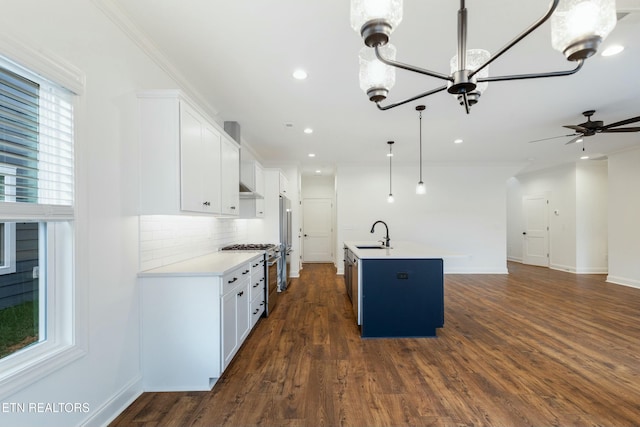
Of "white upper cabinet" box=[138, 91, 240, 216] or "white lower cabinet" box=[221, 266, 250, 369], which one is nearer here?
"white upper cabinet" box=[138, 91, 240, 216]

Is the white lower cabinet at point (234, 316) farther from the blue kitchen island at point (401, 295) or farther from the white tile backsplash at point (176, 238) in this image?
the blue kitchen island at point (401, 295)

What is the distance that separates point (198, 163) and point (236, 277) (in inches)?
42.8

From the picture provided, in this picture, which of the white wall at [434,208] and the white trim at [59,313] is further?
the white wall at [434,208]

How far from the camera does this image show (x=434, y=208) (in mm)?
7070

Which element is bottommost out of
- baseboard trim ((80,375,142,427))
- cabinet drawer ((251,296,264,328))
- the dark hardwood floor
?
the dark hardwood floor

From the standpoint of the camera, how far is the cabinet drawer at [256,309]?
10.6 feet

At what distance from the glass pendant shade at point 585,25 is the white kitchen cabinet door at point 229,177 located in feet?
9.34

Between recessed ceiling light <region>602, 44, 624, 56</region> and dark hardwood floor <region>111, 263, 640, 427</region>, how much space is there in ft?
8.89

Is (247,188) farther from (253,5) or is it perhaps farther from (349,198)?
(349,198)

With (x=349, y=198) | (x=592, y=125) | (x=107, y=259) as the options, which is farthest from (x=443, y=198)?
(x=107, y=259)

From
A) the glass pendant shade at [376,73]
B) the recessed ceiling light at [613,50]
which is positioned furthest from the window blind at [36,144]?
the recessed ceiling light at [613,50]

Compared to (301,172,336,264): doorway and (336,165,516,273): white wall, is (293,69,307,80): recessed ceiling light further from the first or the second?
(301,172,336,264): doorway

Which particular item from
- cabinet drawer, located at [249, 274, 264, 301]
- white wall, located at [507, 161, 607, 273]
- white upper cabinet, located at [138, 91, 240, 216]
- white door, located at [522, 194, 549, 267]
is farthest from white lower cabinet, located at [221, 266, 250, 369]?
white door, located at [522, 194, 549, 267]

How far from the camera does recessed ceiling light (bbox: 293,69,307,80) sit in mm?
2670
